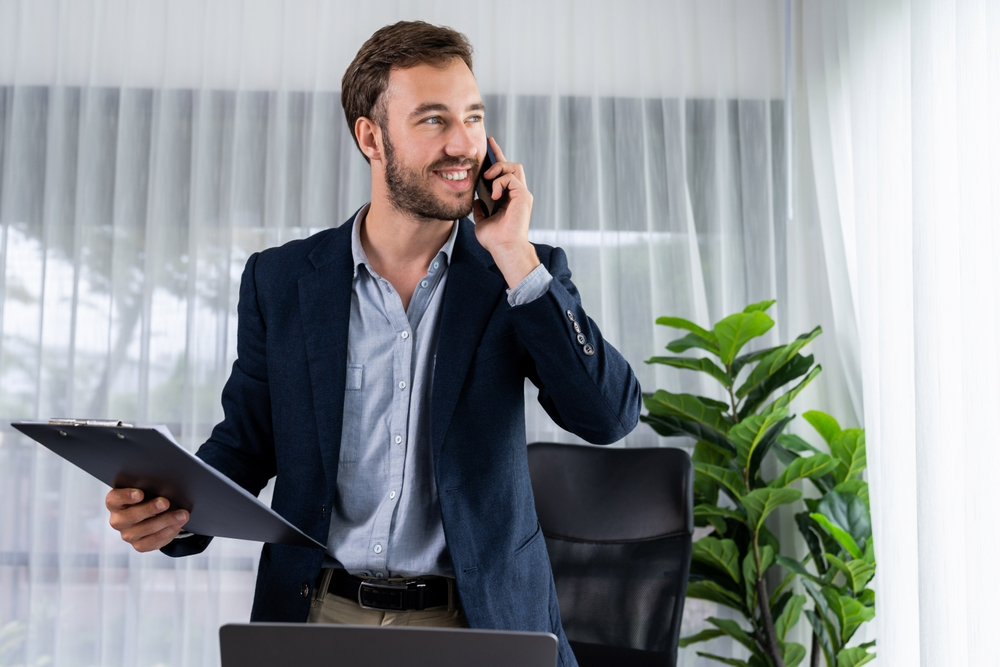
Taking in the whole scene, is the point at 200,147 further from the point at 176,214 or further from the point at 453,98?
the point at 453,98

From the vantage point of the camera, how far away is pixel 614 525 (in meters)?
1.95

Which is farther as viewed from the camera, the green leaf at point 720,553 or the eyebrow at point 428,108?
the green leaf at point 720,553

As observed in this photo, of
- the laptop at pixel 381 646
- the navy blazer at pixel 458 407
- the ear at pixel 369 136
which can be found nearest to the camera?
the laptop at pixel 381 646

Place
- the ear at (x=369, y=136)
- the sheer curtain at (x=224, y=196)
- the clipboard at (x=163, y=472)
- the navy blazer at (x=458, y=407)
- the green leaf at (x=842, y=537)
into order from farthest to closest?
the sheer curtain at (x=224, y=196) < the green leaf at (x=842, y=537) < the ear at (x=369, y=136) < the navy blazer at (x=458, y=407) < the clipboard at (x=163, y=472)

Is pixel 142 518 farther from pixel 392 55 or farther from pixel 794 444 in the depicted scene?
pixel 794 444

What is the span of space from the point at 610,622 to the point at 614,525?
8.7 inches

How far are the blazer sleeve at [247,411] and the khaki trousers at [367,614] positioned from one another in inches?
9.8

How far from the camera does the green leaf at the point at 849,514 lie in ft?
7.30

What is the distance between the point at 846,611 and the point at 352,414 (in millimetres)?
1614

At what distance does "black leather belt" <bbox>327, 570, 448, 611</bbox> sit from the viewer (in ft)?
3.96

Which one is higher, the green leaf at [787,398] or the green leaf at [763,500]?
the green leaf at [787,398]

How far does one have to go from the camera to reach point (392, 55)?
4.45 ft

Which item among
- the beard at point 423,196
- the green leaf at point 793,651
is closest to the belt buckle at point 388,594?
the beard at point 423,196

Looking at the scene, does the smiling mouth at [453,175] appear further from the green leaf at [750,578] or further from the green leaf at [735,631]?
the green leaf at [735,631]
